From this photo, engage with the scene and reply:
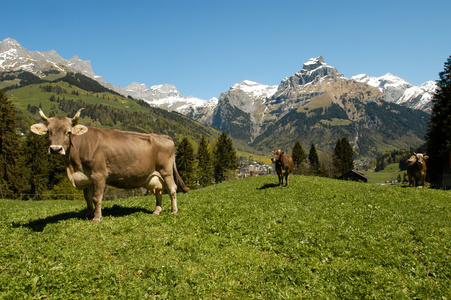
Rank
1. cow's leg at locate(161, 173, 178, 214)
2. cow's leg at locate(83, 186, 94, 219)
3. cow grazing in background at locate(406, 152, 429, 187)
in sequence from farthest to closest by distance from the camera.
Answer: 1. cow grazing in background at locate(406, 152, 429, 187)
2. cow's leg at locate(161, 173, 178, 214)
3. cow's leg at locate(83, 186, 94, 219)

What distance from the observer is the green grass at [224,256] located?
695 centimetres

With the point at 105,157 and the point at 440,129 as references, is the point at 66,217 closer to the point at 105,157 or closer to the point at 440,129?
the point at 105,157

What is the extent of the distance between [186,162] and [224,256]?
6269 cm

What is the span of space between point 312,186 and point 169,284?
18.0 meters

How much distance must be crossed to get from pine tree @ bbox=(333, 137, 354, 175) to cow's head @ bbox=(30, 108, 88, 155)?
97977 mm

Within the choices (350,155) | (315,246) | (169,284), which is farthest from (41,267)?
(350,155)

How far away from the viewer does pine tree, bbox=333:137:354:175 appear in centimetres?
9675

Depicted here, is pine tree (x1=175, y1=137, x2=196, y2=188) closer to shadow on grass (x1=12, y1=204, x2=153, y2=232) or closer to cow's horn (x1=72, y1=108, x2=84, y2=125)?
shadow on grass (x1=12, y1=204, x2=153, y2=232)

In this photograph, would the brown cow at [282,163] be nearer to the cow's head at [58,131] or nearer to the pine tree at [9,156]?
the cow's head at [58,131]

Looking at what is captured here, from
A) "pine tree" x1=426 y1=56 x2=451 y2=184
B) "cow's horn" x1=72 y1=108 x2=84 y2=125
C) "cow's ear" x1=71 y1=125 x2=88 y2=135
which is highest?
"pine tree" x1=426 y1=56 x2=451 y2=184

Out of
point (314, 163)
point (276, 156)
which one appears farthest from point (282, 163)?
point (314, 163)

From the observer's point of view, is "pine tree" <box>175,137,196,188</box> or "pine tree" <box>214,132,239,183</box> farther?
"pine tree" <box>214,132,239,183</box>

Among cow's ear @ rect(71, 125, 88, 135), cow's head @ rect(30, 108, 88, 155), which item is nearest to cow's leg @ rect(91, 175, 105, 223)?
cow's head @ rect(30, 108, 88, 155)

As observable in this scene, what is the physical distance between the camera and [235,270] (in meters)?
8.15
